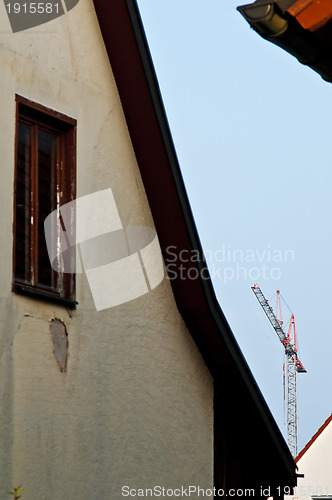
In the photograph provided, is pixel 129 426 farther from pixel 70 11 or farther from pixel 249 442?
pixel 70 11

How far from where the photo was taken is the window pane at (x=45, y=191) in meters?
7.61

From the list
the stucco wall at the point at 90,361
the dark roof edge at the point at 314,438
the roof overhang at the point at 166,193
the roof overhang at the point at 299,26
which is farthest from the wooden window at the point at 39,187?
the dark roof edge at the point at 314,438

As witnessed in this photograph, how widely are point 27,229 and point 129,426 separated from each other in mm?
1847

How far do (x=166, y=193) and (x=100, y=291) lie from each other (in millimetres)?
1239

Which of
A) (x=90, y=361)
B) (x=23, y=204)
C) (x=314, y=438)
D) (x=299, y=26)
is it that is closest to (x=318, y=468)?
(x=314, y=438)

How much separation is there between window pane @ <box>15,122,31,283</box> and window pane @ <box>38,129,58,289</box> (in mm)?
139

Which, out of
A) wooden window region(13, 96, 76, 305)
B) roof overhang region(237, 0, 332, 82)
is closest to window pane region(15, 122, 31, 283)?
wooden window region(13, 96, 76, 305)

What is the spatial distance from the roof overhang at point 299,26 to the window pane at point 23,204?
3070 mm

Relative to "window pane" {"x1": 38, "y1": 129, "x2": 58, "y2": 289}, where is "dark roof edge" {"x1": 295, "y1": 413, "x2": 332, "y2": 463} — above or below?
above

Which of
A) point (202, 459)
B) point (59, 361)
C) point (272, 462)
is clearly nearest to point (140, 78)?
point (59, 361)

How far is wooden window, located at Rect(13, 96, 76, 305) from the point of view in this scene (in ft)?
24.3

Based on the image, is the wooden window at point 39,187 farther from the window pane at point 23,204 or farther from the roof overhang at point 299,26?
the roof overhang at point 299,26

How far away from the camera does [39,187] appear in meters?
7.75

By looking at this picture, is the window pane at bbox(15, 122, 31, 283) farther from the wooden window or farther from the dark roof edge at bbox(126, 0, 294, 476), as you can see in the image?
the dark roof edge at bbox(126, 0, 294, 476)
